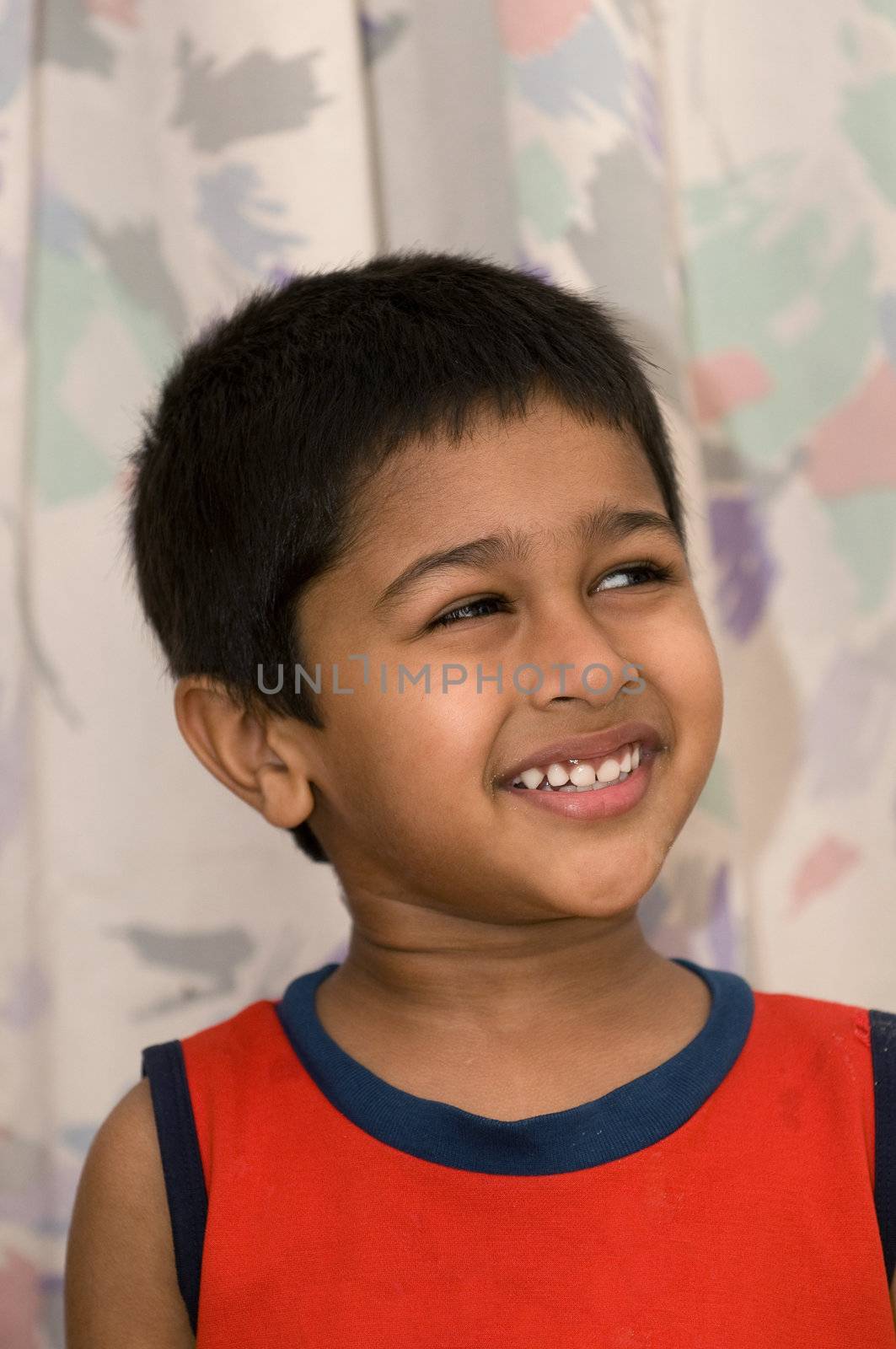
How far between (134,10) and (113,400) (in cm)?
32

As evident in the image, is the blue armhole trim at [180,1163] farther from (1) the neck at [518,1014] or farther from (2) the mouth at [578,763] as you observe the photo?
(2) the mouth at [578,763]

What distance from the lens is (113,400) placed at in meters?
1.21

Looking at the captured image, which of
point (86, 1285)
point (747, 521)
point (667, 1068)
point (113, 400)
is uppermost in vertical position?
point (113, 400)

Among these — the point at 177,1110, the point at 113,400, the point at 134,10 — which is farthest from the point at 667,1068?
the point at 134,10

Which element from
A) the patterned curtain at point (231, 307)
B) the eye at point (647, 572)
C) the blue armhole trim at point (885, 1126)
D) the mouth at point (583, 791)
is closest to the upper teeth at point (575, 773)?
the mouth at point (583, 791)

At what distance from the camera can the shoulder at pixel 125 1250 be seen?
31.4 inches

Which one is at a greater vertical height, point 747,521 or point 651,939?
point 747,521

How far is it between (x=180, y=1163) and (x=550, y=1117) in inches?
8.3

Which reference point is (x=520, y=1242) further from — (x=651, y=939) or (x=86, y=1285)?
(x=651, y=939)

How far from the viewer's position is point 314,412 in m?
0.82

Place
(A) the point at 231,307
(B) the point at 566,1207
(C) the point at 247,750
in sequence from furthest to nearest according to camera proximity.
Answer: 1. (A) the point at 231,307
2. (C) the point at 247,750
3. (B) the point at 566,1207

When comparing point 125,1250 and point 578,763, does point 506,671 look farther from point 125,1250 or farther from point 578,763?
point 125,1250

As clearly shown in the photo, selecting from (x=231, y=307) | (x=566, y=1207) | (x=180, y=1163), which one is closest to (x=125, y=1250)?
(x=180, y=1163)

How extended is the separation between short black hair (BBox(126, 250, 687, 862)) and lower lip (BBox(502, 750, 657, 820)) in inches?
5.3
